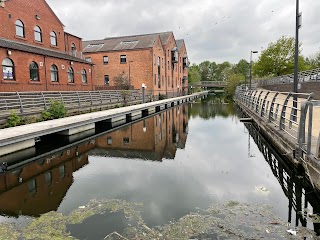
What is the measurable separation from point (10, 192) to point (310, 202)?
673 cm

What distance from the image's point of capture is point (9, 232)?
4.27 m

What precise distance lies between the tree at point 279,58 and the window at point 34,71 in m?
41.0

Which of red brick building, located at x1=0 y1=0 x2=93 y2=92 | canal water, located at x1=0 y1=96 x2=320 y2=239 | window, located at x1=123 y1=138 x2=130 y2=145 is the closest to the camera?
canal water, located at x1=0 y1=96 x2=320 y2=239

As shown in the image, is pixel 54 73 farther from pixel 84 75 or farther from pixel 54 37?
pixel 54 37

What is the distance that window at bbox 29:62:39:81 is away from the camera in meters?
20.3

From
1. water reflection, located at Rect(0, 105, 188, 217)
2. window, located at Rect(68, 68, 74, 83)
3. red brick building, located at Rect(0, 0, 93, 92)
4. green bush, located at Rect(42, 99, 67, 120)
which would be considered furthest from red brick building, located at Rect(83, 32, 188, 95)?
green bush, located at Rect(42, 99, 67, 120)

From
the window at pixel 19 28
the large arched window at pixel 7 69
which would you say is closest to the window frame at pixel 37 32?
the window at pixel 19 28

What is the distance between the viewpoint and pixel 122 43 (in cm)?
4025

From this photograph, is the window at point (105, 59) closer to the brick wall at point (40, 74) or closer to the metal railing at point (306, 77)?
the brick wall at point (40, 74)

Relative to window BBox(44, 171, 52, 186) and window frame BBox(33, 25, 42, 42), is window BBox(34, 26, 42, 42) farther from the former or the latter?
window BBox(44, 171, 52, 186)

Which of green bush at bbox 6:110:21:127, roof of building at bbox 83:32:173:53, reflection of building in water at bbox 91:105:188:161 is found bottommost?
reflection of building in water at bbox 91:105:188:161

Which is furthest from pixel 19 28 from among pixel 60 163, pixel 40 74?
pixel 60 163

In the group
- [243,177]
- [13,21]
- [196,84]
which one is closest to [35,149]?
[243,177]

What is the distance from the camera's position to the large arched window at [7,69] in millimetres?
17692
